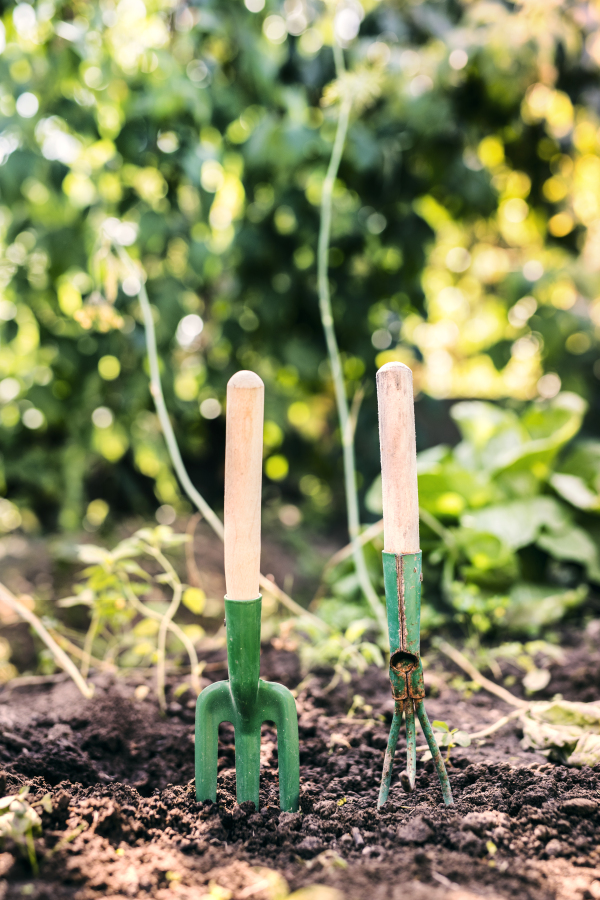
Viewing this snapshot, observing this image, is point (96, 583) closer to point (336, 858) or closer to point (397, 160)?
point (336, 858)

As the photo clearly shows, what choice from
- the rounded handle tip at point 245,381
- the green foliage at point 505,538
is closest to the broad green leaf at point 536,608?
the green foliage at point 505,538

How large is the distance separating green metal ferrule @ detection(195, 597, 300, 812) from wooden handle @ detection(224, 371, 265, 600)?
6 cm

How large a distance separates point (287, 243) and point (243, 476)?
187cm

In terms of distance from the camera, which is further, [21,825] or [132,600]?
[132,600]

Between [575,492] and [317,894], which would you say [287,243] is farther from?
[317,894]

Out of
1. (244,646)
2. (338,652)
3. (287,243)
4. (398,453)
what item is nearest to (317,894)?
(244,646)

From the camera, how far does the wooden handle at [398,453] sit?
898mm

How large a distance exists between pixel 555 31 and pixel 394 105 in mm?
618

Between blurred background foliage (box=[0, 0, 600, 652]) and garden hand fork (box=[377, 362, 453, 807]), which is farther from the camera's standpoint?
blurred background foliage (box=[0, 0, 600, 652])

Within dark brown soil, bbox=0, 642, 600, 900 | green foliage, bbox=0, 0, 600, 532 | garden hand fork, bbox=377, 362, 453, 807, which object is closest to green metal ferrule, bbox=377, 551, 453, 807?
garden hand fork, bbox=377, 362, 453, 807

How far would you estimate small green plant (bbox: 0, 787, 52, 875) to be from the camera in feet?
2.51

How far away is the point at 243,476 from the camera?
0.89 meters

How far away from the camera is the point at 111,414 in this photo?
2.61 m

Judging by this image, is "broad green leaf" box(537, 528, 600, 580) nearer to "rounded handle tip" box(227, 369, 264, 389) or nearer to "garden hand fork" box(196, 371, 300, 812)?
"garden hand fork" box(196, 371, 300, 812)
